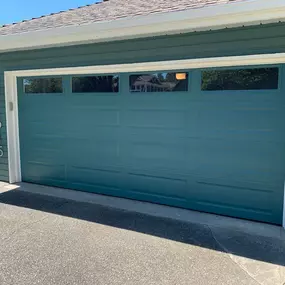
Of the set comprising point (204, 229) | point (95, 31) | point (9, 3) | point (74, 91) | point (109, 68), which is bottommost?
point (204, 229)

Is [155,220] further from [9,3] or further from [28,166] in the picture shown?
[9,3]

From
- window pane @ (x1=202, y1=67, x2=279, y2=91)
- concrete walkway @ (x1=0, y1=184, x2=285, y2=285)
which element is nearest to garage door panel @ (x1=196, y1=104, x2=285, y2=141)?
window pane @ (x1=202, y1=67, x2=279, y2=91)

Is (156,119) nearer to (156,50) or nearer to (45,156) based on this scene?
(156,50)

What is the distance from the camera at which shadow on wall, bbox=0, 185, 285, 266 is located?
9.78 feet

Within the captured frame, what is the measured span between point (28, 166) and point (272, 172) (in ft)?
14.2

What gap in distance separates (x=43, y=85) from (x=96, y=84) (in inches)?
45.9

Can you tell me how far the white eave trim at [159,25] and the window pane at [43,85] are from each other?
583 millimetres

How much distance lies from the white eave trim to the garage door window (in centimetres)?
58

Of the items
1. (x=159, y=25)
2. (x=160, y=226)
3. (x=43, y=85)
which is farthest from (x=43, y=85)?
(x=160, y=226)

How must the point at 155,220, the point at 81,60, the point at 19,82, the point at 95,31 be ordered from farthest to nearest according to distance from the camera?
the point at 19,82 → the point at 81,60 → the point at 95,31 → the point at 155,220

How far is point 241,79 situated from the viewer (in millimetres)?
3646

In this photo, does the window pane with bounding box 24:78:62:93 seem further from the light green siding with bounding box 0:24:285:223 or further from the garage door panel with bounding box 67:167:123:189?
the garage door panel with bounding box 67:167:123:189

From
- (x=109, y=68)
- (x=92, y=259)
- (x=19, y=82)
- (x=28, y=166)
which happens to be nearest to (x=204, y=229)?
(x=92, y=259)

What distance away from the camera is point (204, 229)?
3.47m
